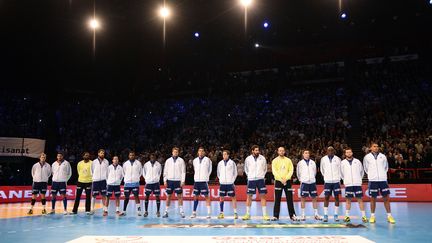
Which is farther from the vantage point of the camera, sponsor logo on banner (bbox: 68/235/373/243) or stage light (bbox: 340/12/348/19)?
stage light (bbox: 340/12/348/19)

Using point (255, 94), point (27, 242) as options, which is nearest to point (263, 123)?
point (255, 94)

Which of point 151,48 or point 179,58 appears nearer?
point 151,48

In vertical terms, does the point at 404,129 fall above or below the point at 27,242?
above

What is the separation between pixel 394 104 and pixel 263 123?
8.82 meters

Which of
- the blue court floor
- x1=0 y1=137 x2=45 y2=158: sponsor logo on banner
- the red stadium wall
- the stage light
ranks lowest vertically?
the blue court floor

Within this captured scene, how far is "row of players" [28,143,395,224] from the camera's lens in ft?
37.4

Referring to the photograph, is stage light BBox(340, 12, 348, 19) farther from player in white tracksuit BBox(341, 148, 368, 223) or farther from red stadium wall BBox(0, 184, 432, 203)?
player in white tracksuit BBox(341, 148, 368, 223)

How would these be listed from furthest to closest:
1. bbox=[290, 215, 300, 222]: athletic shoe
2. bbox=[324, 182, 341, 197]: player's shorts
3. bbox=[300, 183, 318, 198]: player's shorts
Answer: bbox=[300, 183, 318, 198]: player's shorts → bbox=[324, 182, 341, 197]: player's shorts → bbox=[290, 215, 300, 222]: athletic shoe

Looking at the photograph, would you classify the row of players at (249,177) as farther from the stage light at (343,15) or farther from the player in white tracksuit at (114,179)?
the stage light at (343,15)

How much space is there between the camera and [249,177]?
499 inches

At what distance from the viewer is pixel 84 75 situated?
101ft

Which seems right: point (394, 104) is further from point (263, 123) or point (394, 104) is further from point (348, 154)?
point (348, 154)

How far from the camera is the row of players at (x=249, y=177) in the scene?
11414 millimetres

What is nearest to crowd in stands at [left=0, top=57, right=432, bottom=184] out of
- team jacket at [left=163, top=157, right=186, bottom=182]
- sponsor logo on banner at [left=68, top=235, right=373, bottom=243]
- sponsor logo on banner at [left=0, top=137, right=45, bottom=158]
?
sponsor logo on banner at [left=0, top=137, right=45, bottom=158]
